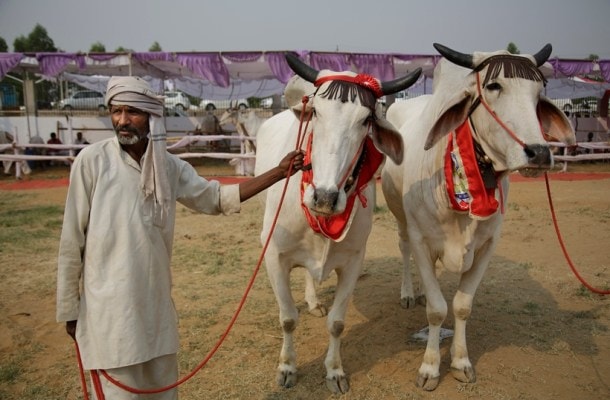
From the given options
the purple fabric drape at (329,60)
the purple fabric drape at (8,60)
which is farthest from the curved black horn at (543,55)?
the purple fabric drape at (8,60)

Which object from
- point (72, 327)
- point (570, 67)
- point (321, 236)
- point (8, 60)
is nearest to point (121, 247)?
point (72, 327)

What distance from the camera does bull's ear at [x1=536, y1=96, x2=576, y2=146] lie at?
9.77 ft

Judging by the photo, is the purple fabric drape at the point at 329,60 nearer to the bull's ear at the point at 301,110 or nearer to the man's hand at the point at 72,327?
the bull's ear at the point at 301,110

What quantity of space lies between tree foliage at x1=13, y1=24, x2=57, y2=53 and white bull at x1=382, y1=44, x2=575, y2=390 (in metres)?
51.7

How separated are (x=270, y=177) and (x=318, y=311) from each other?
2.22 m

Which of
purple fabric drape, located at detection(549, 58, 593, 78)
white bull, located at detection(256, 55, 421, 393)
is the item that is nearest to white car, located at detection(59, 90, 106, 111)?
purple fabric drape, located at detection(549, 58, 593, 78)

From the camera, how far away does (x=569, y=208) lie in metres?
8.20

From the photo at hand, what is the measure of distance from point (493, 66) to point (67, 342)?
3719 mm

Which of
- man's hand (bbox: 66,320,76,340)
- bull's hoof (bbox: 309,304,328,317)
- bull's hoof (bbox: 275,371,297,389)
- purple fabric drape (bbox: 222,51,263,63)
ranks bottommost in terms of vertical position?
bull's hoof (bbox: 275,371,297,389)

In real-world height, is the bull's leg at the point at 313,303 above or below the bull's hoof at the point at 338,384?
above

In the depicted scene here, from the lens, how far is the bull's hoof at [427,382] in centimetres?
324

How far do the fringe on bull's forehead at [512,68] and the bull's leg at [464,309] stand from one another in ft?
4.08

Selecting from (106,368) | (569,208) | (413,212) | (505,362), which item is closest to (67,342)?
(106,368)

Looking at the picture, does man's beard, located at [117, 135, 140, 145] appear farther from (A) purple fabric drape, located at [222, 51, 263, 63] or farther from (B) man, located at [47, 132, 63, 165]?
(B) man, located at [47, 132, 63, 165]
